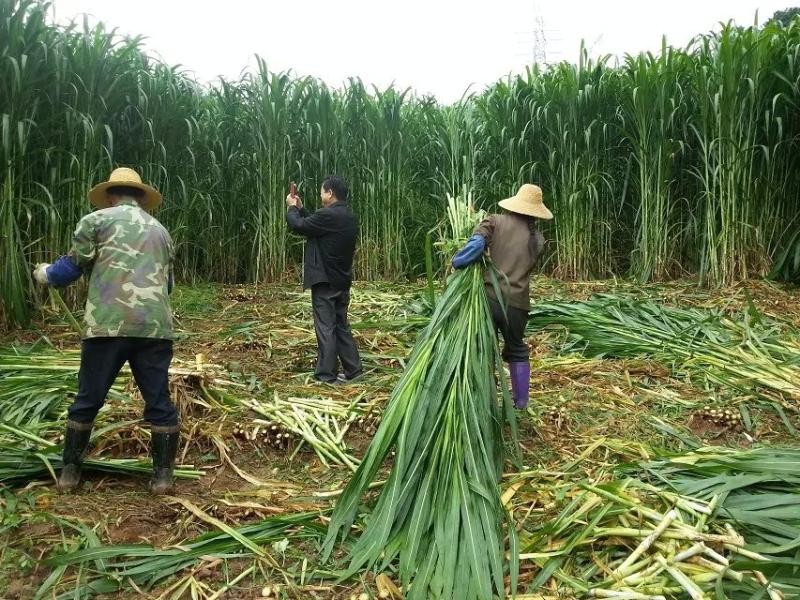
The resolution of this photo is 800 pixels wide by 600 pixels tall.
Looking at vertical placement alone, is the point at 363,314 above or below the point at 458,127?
below

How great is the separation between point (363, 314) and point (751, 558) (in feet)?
14.0

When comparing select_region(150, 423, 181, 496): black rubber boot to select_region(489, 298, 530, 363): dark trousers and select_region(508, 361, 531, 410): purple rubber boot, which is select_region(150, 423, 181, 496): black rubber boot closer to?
select_region(489, 298, 530, 363): dark trousers

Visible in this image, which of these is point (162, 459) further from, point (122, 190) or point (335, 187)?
point (335, 187)

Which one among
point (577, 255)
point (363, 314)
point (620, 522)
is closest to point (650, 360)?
point (620, 522)

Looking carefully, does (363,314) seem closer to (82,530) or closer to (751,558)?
(82,530)

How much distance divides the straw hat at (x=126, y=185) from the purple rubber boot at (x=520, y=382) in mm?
2124

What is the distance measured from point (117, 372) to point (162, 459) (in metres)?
0.43

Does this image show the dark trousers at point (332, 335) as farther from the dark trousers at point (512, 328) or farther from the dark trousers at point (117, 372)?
the dark trousers at point (117, 372)

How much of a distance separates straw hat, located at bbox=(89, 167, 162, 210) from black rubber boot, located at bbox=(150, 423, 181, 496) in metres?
1.08

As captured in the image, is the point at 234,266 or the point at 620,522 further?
the point at 234,266

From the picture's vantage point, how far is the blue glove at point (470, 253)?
3229 mm

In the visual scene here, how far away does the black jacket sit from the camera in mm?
4266

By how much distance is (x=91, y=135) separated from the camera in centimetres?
509

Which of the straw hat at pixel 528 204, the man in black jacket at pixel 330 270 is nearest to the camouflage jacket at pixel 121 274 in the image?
the man in black jacket at pixel 330 270
